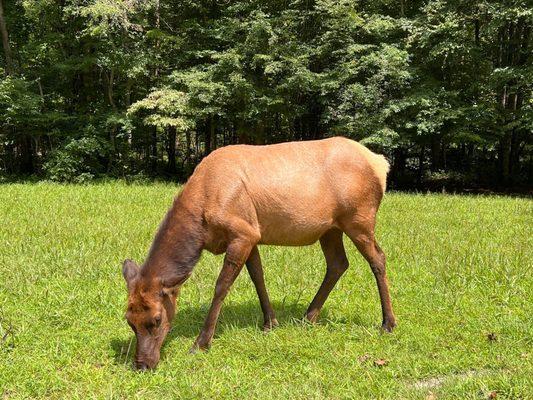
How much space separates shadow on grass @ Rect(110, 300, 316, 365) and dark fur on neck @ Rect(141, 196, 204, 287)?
0.77 metres

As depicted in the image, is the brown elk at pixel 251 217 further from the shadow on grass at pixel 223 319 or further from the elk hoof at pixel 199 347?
the shadow on grass at pixel 223 319

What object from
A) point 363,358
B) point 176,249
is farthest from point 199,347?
point 363,358

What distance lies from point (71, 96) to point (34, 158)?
12.6ft

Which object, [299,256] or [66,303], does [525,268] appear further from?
[66,303]

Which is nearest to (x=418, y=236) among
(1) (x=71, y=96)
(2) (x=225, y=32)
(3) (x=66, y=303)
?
(3) (x=66, y=303)

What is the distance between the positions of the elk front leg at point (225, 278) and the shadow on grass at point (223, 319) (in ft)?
0.88

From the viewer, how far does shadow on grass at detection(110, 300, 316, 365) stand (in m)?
4.98

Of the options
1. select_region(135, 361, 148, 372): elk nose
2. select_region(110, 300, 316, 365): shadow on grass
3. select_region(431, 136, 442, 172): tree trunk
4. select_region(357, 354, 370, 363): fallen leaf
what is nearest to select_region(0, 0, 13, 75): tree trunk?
select_region(431, 136, 442, 172): tree trunk

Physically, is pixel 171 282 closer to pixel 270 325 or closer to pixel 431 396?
pixel 270 325

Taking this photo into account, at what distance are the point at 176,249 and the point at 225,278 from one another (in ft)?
1.75

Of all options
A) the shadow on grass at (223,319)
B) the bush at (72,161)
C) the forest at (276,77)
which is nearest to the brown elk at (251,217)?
the shadow on grass at (223,319)

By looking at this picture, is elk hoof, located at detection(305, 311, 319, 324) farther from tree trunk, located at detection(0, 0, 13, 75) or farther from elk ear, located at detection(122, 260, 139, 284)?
tree trunk, located at detection(0, 0, 13, 75)

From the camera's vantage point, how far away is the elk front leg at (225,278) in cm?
472

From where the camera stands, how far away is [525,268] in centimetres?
686
